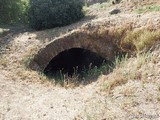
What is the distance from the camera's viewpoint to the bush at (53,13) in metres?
13.2

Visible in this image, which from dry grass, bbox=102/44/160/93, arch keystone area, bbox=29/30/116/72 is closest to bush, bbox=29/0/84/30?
arch keystone area, bbox=29/30/116/72

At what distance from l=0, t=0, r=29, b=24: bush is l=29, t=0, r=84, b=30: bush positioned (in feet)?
3.77

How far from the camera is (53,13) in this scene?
13.2 metres

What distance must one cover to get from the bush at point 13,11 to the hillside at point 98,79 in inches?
58.6

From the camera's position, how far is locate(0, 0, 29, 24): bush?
1451 centimetres

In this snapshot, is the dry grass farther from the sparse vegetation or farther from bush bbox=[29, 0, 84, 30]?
bush bbox=[29, 0, 84, 30]

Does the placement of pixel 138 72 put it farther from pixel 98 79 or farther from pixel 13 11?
pixel 13 11

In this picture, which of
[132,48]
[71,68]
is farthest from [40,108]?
[71,68]

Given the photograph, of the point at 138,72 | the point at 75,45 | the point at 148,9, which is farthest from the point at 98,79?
the point at 148,9

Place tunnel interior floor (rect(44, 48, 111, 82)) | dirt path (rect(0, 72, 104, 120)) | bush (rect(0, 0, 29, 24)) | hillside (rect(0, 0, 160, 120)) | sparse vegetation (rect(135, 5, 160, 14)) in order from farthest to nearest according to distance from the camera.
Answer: bush (rect(0, 0, 29, 24)) → tunnel interior floor (rect(44, 48, 111, 82)) → sparse vegetation (rect(135, 5, 160, 14)) → dirt path (rect(0, 72, 104, 120)) → hillside (rect(0, 0, 160, 120))

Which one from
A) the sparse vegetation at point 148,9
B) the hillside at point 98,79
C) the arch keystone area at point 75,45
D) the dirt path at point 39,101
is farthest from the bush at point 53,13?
the dirt path at point 39,101

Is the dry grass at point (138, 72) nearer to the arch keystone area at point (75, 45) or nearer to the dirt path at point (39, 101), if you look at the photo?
the dirt path at point (39, 101)

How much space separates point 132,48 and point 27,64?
3.17 meters

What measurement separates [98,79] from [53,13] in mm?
4354
